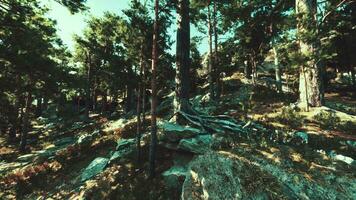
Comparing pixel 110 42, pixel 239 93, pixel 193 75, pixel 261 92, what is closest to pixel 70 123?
pixel 110 42

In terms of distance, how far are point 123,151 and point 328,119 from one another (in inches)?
379

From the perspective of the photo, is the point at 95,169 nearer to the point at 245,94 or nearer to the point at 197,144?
the point at 197,144

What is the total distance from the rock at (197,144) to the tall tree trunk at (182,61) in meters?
2.28

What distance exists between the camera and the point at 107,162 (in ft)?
43.9

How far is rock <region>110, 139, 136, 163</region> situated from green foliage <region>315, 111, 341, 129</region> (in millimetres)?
8680

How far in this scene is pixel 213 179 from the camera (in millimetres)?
8742

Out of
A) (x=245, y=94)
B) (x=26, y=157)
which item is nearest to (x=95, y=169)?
(x=26, y=157)

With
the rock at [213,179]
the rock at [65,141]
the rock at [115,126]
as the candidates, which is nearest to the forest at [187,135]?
the rock at [213,179]

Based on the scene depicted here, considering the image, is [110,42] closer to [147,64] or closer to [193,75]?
[193,75]

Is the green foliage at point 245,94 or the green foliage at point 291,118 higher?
the green foliage at point 245,94

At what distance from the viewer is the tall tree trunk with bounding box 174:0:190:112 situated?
1313cm

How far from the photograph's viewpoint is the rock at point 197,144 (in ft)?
34.1

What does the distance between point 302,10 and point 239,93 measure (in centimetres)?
1314

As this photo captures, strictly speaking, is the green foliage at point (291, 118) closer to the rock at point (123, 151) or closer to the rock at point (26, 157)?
the rock at point (123, 151)
